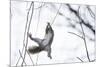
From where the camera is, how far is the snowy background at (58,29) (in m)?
1.91

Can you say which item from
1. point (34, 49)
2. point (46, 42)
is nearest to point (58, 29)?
point (46, 42)

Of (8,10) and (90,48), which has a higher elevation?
(8,10)

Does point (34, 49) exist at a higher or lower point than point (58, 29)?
lower

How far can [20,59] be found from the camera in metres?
1.93

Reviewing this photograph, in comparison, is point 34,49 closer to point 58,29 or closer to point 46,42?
point 46,42

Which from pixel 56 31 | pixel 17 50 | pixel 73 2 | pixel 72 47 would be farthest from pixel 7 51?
pixel 73 2

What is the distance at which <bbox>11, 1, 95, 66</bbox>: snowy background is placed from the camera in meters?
1.91

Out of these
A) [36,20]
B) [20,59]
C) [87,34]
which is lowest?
[20,59]

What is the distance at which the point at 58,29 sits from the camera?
6.79 feet

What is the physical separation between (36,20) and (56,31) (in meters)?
0.26

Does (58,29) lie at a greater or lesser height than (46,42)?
greater

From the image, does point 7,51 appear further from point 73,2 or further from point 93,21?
point 93,21

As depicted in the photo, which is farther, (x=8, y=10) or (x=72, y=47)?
(x=72, y=47)

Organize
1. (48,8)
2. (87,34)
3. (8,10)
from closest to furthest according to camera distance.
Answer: (8,10) < (48,8) < (87,34)
